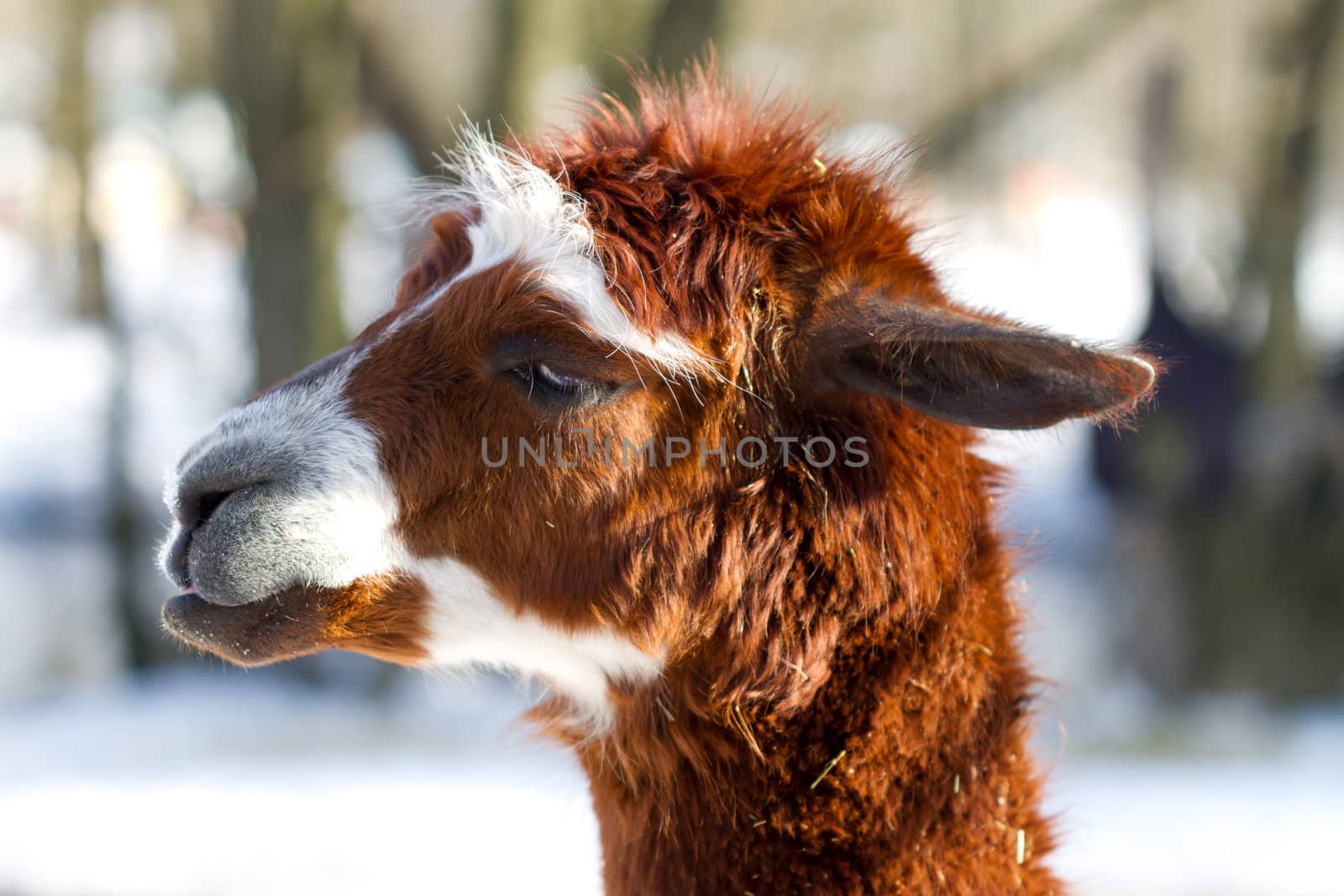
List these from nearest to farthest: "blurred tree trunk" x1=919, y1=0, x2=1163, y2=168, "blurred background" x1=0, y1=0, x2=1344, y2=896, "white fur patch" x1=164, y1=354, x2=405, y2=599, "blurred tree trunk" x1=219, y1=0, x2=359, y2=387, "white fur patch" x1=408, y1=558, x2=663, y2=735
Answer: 1. "white fur patch" x1=164, y1=354, x2=405, y2=599
2. "white fur patch" x1=408, y1=558, x2=663, y2=735
3. "blurred background" x1=0, y1=0, x2=1344, y2=896
4. "blurred tree trunk" x1=219, y1=0, x2=359, y2=387
5. "blurred tree trunk" x1=919, y1=0, x2=1163, y2=168

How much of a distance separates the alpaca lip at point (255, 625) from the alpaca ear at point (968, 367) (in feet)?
2.85

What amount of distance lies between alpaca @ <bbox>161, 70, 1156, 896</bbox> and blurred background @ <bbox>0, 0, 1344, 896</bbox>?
237cm

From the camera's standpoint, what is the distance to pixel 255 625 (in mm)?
1755

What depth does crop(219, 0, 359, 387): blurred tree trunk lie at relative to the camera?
6.34 metres

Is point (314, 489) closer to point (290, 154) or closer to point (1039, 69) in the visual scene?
point (290, 154)

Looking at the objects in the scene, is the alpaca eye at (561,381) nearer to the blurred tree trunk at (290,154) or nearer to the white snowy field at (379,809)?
the white snowy field at (379,809)

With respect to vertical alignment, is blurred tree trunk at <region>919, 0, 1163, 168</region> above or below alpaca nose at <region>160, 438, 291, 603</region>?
above

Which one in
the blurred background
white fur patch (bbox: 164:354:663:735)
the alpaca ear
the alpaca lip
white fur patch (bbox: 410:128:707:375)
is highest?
the blurred background

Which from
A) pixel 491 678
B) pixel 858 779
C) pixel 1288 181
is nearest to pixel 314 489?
pixel 858 779

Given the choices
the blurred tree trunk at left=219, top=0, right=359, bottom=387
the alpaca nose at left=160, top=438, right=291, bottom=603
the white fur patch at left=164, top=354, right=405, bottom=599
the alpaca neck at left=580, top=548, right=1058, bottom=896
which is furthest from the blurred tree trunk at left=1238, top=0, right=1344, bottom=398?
the alpaca nose at left=160, top=438, right=291, bottom=603

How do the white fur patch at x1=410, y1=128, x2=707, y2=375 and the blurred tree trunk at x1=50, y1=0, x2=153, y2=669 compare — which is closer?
the white fur patch at x1=410, y1=128, x2=707, y2=375

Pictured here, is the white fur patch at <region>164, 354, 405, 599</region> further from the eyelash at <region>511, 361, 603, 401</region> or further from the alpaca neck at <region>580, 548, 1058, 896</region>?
the alpaca neck at <region>580, 548, 1058, 896</region>

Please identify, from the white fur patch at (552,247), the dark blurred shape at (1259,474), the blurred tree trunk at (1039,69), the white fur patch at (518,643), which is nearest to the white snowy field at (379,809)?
the dark blurred shape at (1259,474)

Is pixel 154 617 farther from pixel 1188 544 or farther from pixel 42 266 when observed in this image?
pixel 42 266
